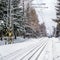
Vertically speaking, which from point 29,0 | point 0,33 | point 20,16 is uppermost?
point 29,0

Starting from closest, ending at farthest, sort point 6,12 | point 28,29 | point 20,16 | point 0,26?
1. point 0,26
2. point 6,12
3. point 20,16
4. point 28,29

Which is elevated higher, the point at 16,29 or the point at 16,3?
the point at 16,3

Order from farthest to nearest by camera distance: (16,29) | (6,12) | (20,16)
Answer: (20,16), (16,29), (6,12)

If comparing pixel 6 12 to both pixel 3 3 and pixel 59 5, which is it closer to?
pixel 3 3

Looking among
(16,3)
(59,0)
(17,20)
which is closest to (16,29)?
(17,20)

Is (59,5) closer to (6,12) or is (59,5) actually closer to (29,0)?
(29,0)

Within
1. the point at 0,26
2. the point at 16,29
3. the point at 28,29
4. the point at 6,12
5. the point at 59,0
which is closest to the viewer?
the point at 0,26

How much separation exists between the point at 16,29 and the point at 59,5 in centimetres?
4232

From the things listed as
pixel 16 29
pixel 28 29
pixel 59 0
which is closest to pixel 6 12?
pixel 16 29

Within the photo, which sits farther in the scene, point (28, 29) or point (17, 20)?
point (28, 29)

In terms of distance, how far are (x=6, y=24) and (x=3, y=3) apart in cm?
336

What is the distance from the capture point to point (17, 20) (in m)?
46.8

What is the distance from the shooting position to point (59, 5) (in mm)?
84562

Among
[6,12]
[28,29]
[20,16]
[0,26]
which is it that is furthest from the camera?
[28,29]
